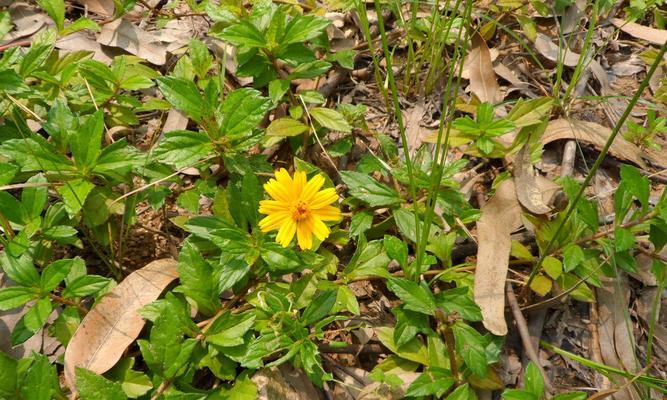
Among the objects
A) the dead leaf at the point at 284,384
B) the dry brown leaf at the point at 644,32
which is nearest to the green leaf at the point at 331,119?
the dead leaf at the point at 284,384

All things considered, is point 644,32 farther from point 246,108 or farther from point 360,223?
point 246,108

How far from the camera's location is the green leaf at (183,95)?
2129mm

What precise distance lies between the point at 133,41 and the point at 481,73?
1.88 metres

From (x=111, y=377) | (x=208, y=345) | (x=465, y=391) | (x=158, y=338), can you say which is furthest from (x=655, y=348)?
(x=111, y=377)

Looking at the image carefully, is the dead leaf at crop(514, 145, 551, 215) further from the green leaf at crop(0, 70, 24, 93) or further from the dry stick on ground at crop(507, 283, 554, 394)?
the green leaf at crop(0, 70, 24, 93)

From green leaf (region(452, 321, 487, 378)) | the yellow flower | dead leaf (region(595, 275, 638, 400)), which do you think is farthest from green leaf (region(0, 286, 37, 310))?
dead leaf (region(595, 275, 638, 400))

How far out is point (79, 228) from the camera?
2.31 m

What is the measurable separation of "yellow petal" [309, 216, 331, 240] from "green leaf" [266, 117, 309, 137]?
0.58 meters

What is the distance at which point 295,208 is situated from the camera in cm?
196

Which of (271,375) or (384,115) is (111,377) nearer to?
(271,375)

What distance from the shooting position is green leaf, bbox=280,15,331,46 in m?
2.35

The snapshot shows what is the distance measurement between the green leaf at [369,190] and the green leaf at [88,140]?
0.96 metres

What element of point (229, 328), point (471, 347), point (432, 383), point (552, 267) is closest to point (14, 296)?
point (229, 328)

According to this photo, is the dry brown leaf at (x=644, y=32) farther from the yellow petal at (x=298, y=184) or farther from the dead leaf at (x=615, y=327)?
the yellow petal at (x=298, y=184)
